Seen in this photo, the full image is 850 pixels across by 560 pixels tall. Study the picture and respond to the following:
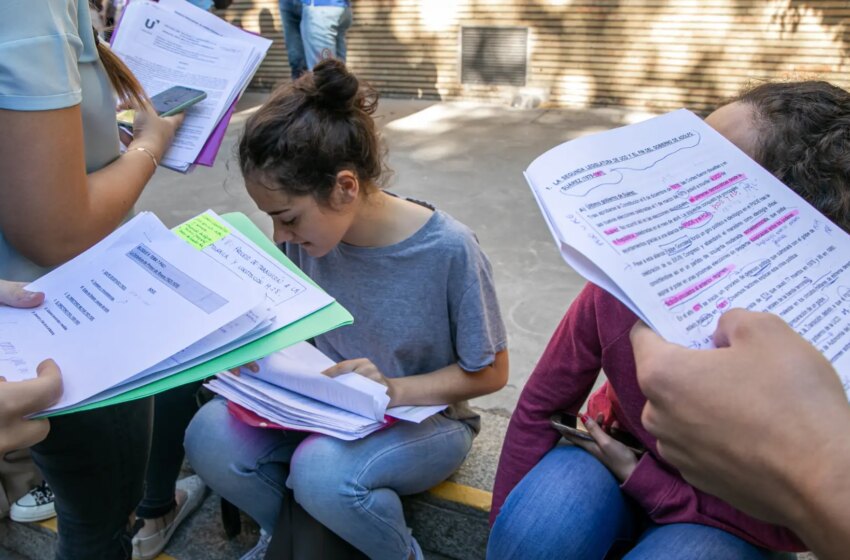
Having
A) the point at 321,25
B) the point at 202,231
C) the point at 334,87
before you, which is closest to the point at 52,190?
the point at 202,231

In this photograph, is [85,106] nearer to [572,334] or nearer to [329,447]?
[329,447]

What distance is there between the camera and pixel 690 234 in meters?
0.86

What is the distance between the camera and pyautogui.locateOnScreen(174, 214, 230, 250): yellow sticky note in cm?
137

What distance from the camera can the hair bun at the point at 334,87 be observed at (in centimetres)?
163

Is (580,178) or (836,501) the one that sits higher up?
(580,178)

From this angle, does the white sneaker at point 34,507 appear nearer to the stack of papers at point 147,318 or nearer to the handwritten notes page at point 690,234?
the stack of papers at point 147,318

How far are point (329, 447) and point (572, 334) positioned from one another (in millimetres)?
587

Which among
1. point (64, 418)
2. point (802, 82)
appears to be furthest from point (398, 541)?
point (802, 82)

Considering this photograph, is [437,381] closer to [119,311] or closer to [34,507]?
[119,311]

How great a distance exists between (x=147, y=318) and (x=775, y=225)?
923 millimetres

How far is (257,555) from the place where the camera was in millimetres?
1847

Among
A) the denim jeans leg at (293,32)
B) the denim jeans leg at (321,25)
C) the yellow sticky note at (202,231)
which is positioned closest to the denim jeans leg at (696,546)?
the yellow sticky note at (202,231)

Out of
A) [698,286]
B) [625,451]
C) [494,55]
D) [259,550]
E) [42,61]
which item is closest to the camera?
[698,286]

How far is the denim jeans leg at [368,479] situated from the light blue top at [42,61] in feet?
2.24
